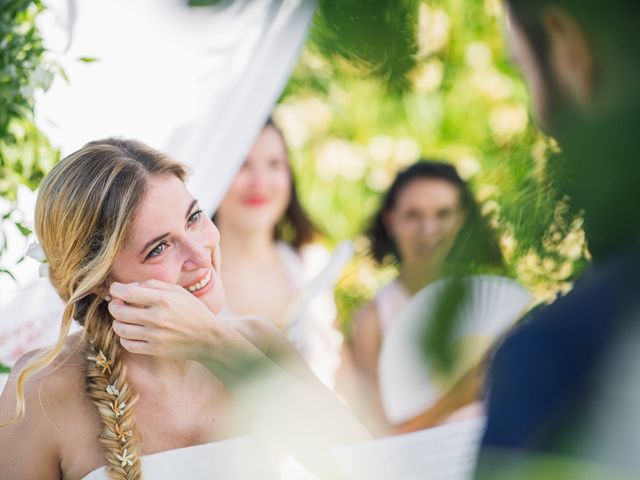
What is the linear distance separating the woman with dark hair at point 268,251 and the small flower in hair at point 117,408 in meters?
0.52

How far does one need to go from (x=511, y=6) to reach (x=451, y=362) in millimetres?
186

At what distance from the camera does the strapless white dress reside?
5.11 feet

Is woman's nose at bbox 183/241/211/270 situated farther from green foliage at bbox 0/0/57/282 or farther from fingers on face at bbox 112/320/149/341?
green foliage at bbox 0/0/57/282

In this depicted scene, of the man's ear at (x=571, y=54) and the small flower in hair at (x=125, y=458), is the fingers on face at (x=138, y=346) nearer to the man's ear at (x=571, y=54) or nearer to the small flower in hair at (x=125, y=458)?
the small flower in hair at (x=125, y=458)

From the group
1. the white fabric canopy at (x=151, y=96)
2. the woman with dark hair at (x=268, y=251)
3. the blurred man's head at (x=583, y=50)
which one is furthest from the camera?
the woman with dark hair at (x=268, y=251)

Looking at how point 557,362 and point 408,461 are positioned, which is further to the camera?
point 408,461

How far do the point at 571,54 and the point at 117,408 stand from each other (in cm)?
128

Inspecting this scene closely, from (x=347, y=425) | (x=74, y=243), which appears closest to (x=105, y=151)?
(x=74, y=243)

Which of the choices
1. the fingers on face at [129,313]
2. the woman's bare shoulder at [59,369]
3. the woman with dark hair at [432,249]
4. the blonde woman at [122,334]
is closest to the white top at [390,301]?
the woman with dark hair at [432,249]

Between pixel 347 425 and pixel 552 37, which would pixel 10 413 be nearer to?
pixel 347 425

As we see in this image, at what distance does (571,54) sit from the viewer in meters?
0.40

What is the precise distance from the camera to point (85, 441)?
59.4 inches

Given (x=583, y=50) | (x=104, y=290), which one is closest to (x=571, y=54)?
(x=583, y=50)

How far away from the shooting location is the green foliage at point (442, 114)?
40 centimetres
